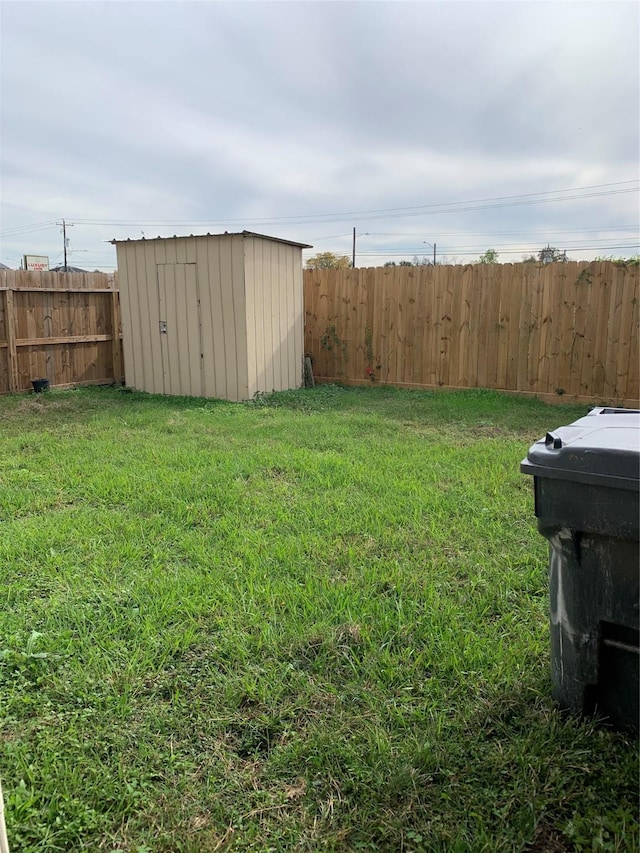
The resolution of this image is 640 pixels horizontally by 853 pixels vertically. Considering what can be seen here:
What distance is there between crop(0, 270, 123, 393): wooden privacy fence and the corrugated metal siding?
3.08 m

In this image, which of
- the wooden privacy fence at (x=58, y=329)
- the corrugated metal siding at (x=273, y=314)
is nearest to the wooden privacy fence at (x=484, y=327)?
the corrugated metal siding at (x=273, y=314)

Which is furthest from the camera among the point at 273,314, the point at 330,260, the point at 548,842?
the point at 330,260

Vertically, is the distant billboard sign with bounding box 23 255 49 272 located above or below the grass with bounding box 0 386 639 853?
above

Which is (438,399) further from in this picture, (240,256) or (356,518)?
(356,518)

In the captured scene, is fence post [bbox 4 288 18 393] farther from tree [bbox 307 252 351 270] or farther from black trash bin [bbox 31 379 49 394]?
tree [bbox 307 252 351 270]

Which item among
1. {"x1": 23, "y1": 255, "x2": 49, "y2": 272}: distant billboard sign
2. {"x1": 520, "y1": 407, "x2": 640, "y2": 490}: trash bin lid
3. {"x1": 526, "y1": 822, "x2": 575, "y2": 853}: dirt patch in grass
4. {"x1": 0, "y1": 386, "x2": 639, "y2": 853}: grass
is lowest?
{"x1": 526, "y1": 822, "x2": 575, "y2": 853}: dirt patch in grass

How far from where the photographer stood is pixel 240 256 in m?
8.03

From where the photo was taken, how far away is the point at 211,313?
8.38 meters

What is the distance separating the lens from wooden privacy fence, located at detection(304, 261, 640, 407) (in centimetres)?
762

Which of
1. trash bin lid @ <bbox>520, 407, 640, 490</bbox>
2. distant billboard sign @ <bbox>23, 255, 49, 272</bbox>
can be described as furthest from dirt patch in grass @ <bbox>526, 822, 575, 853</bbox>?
distant billboard sign @ <bbox>23, 255, 49, 272</bbox>

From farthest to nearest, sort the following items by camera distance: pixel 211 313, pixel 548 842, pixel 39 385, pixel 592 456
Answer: pixel 39 385, pixel 211 313, pixel 592 456, pixel 548 842

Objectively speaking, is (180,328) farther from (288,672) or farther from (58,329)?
(288,672)

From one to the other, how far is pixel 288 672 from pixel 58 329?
8.56 m

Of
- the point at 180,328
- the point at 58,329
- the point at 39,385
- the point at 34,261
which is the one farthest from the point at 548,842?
the point at 34,261
